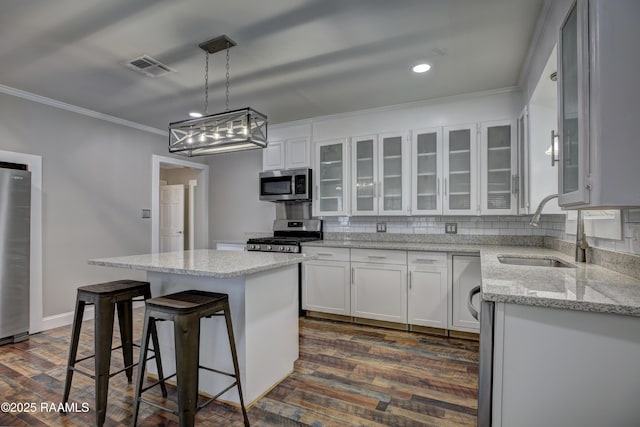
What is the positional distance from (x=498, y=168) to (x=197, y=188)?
14.8 ft

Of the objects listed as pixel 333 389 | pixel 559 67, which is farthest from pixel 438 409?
pixel 559 67

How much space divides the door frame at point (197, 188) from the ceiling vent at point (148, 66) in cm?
198

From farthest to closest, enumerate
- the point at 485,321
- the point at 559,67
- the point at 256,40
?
1. the point at 256,40
2. the point at 559,67
3. the point at 485,321

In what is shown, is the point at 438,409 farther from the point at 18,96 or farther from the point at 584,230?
the point at 18,96

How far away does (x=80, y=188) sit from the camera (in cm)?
382

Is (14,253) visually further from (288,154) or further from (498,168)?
(498,168)

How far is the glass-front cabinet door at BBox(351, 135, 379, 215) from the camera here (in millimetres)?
3893

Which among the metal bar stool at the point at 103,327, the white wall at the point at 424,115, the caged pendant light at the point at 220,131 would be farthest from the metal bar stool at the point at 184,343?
the white wall at the point at 424,115

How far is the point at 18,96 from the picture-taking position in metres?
3.30

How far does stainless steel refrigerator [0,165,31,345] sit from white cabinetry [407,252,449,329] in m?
3.78

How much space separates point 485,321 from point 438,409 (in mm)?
1024

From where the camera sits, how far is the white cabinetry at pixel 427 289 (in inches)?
128

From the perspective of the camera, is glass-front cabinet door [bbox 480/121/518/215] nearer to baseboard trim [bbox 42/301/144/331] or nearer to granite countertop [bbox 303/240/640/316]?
granite countertop [bbox 303/240/640/316]

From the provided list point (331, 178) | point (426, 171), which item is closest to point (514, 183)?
point (426, 171)
